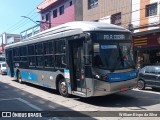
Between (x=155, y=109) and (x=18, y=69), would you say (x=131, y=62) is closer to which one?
(x=155, y=109)

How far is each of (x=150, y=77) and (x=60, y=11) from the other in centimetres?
2296

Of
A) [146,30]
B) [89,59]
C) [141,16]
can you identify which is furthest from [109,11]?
[89,59]

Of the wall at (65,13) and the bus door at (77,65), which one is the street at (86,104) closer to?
the bus door at (77,65)

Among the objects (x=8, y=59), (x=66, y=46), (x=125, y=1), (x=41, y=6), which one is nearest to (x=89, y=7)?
(x=125, y=1)

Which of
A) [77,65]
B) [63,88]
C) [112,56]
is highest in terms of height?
[112,56]

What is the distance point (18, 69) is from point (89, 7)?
12.8 meters

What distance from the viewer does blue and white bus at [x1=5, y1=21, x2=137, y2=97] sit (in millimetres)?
10086

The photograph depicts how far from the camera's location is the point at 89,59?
10164mm

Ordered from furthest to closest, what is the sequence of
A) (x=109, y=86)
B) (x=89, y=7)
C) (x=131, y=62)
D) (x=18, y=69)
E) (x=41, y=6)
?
1. (x=41, y=6)
2. (x=89, y=7)
3. (x=18, y=69)
4. (x=131, y=62)
5. (x=109, y=86)

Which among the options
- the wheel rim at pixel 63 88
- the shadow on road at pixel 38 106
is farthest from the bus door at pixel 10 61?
the wheel rim at pixel 63 88

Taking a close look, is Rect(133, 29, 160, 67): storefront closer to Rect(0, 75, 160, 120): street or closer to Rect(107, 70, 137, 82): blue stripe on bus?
Rect(0, 75, 160, 120): street

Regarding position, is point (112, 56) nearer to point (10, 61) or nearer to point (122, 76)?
point (122, 76)

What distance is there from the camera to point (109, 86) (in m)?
10.0

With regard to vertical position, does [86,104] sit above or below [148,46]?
below
